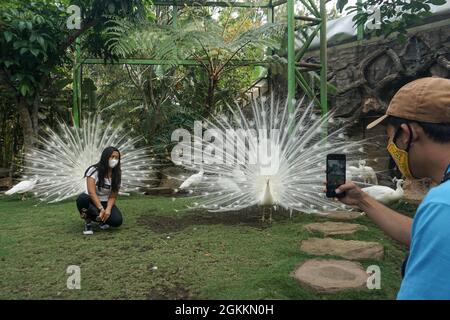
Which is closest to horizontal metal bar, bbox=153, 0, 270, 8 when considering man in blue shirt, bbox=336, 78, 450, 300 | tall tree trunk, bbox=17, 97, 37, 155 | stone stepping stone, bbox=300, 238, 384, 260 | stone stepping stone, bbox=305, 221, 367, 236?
tall tree trunk, bbox=17, 97, 37, 155

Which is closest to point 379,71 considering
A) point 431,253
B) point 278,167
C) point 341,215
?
point 341,215

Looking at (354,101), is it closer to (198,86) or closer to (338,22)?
(338,22)

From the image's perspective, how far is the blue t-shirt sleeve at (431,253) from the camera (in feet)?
3.02

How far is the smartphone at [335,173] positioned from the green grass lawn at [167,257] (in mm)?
876

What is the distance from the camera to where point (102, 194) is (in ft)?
14.5

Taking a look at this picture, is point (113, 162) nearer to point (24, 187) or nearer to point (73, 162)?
point (73, 162)

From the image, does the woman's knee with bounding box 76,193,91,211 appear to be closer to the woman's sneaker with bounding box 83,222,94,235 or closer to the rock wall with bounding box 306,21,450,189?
the woman's sneaker with bounding box 83,222,94,235

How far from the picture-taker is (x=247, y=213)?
4.84 metres

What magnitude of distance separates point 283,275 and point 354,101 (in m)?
5.32

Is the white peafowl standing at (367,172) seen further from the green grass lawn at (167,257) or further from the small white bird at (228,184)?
the small white bird at (228,184)

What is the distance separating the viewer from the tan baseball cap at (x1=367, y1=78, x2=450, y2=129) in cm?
120

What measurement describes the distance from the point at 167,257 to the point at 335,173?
1742 mm

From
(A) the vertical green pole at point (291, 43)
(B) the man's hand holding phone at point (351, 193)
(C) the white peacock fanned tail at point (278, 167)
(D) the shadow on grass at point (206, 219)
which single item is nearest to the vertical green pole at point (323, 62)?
(A) the vertical green pole at point (291, 43)
